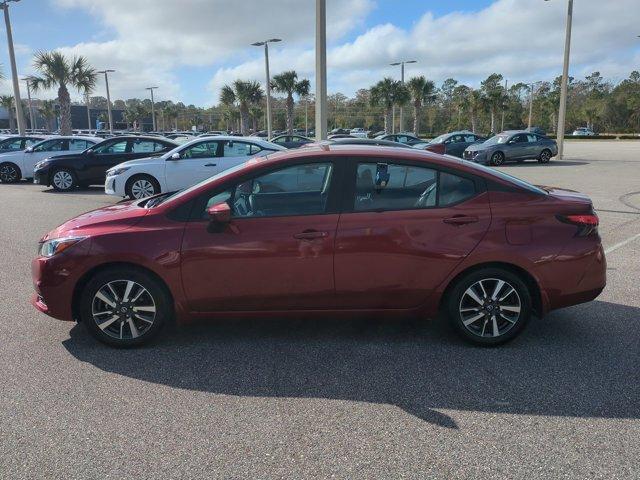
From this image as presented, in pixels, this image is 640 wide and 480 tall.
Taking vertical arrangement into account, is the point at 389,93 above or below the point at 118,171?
above

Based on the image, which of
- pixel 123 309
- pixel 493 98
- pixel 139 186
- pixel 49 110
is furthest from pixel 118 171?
pixel 49 110

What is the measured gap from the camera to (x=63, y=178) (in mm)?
14852

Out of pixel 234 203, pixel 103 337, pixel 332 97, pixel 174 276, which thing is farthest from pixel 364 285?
pixel 332 97

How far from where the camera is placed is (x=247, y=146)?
12.4 metres

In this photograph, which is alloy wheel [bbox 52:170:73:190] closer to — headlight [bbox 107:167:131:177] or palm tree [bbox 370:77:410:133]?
headlight [bbox 107:167:131:177]

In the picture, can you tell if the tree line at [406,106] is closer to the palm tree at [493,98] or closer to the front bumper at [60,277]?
the palm tree at [493,98]

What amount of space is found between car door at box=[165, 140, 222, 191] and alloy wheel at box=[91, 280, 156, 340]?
813 cm

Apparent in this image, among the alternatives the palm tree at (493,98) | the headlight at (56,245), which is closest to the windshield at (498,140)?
the headlight at (56,245)

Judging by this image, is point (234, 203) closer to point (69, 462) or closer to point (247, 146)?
point (69, 462)

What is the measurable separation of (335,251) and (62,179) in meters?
13.2

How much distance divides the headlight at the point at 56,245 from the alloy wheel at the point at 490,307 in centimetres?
299

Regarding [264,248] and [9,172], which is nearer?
[264,248]

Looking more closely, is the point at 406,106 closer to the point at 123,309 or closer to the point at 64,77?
the point at 64,77

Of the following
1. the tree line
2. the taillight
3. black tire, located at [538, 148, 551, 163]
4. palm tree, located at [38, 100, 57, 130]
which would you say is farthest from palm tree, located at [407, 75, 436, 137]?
palm tree, located at [38, 100, 57, 130]
